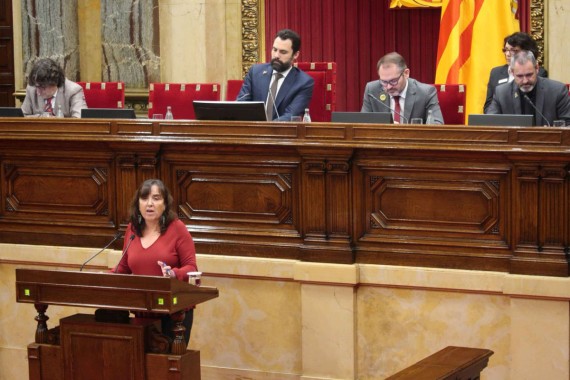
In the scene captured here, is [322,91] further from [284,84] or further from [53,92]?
[53,92]

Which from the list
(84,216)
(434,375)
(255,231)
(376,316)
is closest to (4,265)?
(84,216)

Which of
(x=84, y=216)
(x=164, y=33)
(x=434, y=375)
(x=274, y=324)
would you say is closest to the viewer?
(x=434, y=375)

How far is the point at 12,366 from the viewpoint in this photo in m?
5.86

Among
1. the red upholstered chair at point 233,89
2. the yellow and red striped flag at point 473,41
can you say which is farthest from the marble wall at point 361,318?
the yellow and red striped flag at point 473,41

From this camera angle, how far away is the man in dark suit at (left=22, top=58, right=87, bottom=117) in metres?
6.56

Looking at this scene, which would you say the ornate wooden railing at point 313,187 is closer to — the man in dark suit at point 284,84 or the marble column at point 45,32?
the man in dark suit at point 284,84

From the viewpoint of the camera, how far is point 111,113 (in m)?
5.74

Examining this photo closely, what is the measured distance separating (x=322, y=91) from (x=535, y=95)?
1.51 meters

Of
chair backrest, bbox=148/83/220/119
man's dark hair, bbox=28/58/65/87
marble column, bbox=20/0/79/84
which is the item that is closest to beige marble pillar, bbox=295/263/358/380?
chair backrest, bbox=148/83/220/119

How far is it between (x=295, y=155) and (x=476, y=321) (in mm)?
1117

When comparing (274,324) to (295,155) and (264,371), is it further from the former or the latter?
(295,155)

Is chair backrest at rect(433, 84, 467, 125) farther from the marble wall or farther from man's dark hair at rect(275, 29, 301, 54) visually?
the marble wall

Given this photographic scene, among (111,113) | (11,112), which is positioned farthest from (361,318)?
(11,112)

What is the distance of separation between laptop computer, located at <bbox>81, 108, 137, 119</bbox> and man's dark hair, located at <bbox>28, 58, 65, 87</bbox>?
77 centimetres
